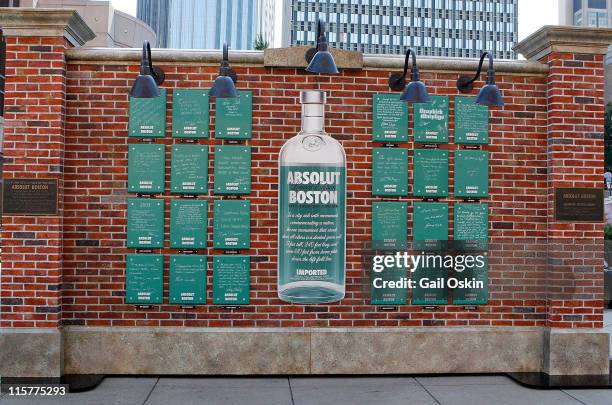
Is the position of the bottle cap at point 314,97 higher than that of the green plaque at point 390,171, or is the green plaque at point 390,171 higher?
the bottle cap at point 314,97

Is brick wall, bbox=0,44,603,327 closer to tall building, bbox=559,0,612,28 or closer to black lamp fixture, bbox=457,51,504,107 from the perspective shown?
black lamp fixture, bbox=457,51,504,107

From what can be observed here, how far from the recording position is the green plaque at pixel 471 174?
7.10 m

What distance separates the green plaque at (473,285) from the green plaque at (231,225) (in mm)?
2476

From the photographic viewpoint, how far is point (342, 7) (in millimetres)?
112938

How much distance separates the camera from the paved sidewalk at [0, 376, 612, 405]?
19.4 feet

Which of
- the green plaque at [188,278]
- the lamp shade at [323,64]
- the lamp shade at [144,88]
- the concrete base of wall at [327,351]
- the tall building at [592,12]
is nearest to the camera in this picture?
the lamp shade at [323,64]

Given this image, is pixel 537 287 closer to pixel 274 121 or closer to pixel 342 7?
pixel 274 121

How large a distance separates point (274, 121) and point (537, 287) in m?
3.60

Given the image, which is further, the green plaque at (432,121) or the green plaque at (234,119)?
the green plaque at (432,121)

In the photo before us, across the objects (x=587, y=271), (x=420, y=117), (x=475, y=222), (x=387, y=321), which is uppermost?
(x=420, y=117)

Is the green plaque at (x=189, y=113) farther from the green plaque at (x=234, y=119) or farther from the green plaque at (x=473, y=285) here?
the green plaque at (x=473, y=285)

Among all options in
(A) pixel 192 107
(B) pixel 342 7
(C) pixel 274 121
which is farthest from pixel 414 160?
(B) pixel 342 7

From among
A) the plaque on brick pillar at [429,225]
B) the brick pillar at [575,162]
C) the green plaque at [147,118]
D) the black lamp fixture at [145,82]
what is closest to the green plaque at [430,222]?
the plaque on brick pillar at [429,225]

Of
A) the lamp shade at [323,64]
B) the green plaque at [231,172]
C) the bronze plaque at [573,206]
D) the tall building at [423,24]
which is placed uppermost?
the tall building at [423,24]
